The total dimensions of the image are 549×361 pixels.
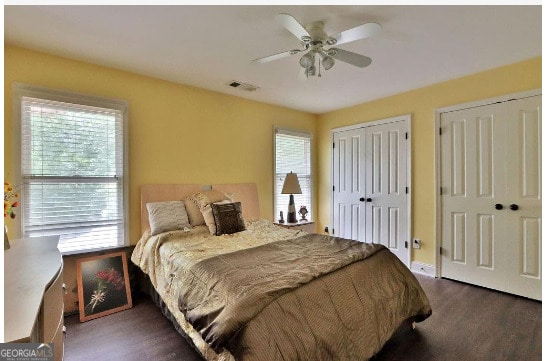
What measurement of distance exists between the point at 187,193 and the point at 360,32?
98.3 inches

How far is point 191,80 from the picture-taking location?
319cm

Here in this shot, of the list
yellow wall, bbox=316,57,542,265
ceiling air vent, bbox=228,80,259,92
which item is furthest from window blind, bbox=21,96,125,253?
yellow wall, bbox=316,57,542,265

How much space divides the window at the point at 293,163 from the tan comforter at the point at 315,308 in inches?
73.1

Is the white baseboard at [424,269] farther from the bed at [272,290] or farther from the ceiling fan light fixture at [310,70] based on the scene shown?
the ceiling fan light fixture at [310,70]

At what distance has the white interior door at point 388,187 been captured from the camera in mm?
3701

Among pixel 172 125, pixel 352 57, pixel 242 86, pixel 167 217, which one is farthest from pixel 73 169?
pixel 352 57

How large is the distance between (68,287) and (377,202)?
383 cm

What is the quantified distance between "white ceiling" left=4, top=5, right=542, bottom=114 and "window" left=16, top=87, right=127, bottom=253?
0.49 meters

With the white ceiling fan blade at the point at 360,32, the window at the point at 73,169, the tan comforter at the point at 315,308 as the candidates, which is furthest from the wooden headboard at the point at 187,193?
the white ceiling fan blade at the point at 360,32

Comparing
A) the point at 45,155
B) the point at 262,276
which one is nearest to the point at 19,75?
the point at 45,155

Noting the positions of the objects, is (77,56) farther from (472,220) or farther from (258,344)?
(472,220)

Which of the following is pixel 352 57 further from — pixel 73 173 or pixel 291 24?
pixel 73 173

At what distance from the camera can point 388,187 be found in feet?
12.7

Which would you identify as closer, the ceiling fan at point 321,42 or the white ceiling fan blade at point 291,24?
the white ceiling fan blade at point 291,24
